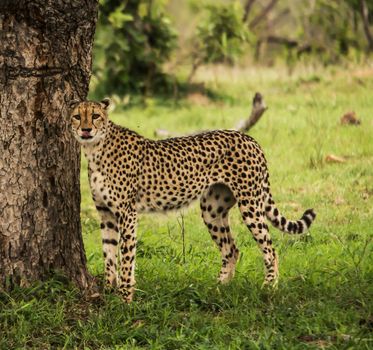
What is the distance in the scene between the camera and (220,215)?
18.6ft

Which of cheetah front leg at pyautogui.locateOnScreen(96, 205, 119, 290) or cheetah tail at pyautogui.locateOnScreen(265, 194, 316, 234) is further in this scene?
cheetah tail at pyautogui.locateOnScreen(265, 194, 316, 234)

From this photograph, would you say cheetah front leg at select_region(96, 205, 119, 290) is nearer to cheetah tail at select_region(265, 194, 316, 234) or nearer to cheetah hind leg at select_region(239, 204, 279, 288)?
cheetah hind leg at select_region(239, 204, 279, 288)

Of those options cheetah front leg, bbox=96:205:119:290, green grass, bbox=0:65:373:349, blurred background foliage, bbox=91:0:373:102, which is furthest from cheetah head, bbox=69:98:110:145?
blurred background foliage, bbox=91:0:373:102

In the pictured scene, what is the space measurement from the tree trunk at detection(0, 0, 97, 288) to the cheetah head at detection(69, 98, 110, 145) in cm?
7

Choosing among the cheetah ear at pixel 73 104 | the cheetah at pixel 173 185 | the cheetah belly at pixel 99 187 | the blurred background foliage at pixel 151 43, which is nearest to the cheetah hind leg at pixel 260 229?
the cheetah at pixel 173 185

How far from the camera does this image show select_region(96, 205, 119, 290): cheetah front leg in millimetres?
5328

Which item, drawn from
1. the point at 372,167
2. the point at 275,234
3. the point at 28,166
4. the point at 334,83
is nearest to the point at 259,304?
the point at 28,166

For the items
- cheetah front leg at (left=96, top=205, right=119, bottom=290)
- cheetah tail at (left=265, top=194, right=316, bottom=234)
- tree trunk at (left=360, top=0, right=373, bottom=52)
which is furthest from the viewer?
tree trunk at (left=360, top=0, right=373, bottom=52)

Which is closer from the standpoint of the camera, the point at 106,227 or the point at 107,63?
the point at 106,227

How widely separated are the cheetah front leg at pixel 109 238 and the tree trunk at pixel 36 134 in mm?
314

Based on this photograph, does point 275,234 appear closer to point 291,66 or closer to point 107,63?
point 107,63

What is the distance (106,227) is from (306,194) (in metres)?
3.06

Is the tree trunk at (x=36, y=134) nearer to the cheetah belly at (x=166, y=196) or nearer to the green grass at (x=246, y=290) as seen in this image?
the green grass at (x=246, y=290)

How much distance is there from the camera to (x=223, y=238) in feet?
18.6
